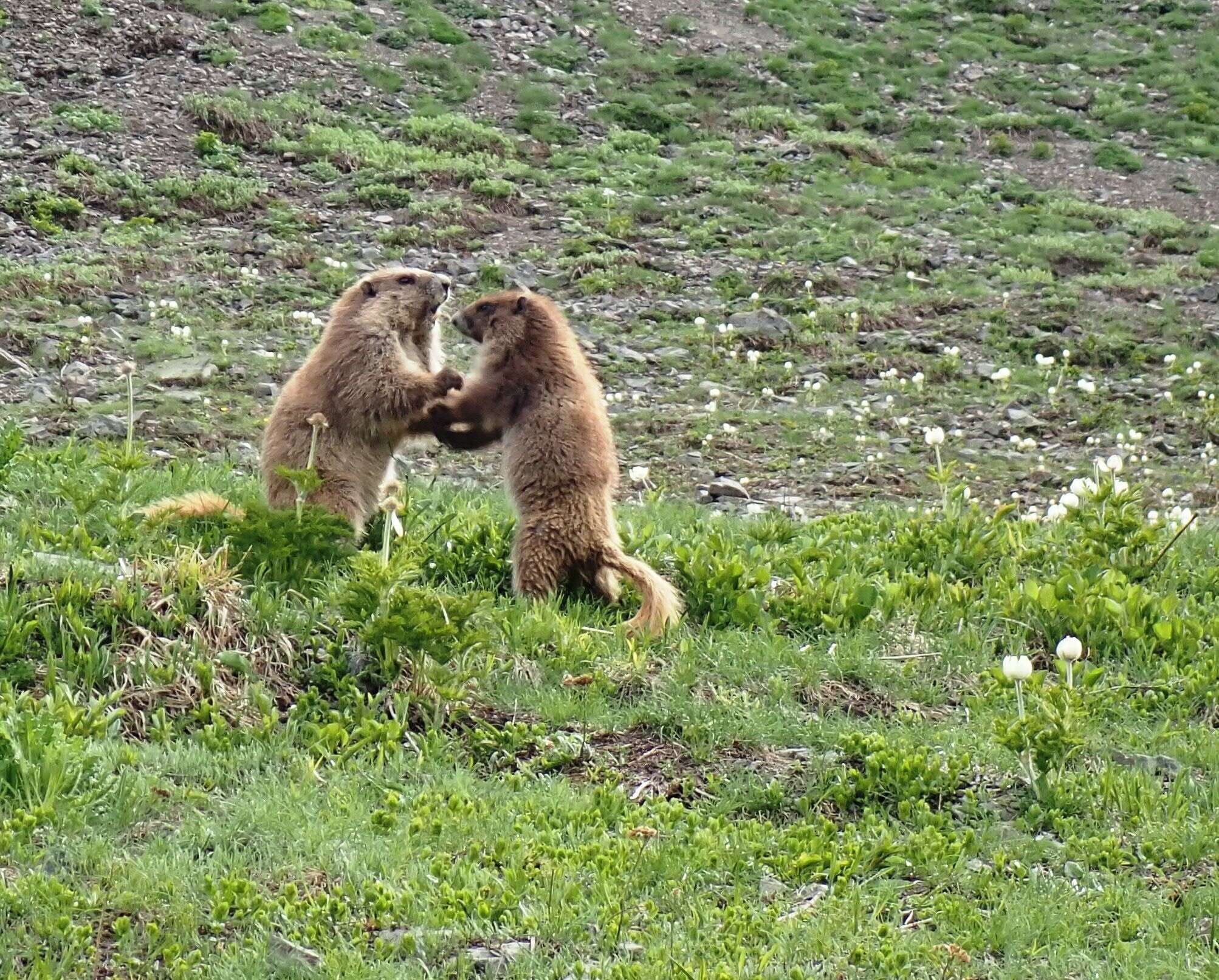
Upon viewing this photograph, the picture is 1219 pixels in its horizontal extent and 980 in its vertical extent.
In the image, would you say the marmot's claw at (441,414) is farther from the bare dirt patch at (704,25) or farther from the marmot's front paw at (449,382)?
the bare dirt patch at (704,25)

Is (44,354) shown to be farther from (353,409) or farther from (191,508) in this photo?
(191,508)

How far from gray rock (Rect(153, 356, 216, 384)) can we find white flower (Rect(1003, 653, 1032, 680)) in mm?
8678

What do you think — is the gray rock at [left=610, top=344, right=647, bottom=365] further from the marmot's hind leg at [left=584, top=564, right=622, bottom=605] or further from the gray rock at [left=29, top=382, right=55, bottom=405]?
the marmot's hind leg at [left=584, top=564, right=622, bottom=605]

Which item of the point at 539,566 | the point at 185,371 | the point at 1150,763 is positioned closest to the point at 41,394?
the point at 185,371

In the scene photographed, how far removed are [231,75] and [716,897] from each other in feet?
54.6

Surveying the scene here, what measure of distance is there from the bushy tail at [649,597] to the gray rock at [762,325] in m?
8.21

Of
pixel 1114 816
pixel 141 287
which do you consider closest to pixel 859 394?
pixel 141 287

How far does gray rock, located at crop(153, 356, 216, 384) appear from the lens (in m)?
12.2

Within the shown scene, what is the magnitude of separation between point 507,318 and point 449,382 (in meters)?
0.50

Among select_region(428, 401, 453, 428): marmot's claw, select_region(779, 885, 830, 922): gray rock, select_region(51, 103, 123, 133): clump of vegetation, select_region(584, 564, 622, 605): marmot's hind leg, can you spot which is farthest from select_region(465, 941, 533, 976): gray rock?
select_region(51, 103, 123, 133): clump of vegetation

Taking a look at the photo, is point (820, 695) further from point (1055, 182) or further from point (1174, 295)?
point (1055, 182)

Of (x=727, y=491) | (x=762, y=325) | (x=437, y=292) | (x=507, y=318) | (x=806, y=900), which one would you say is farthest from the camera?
(x=762, y=325)

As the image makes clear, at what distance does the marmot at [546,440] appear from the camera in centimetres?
673

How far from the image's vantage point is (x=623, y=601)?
6.82 meters
